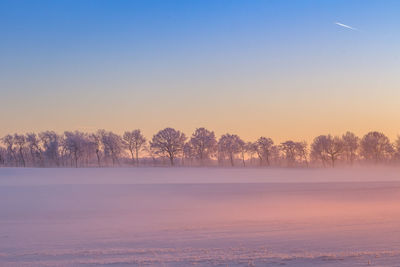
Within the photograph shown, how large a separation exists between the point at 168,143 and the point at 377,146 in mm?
46415

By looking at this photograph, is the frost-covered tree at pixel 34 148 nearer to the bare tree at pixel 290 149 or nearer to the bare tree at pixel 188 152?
the bare tree at pixel 188 152

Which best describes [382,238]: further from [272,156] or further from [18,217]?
→ [272,156]

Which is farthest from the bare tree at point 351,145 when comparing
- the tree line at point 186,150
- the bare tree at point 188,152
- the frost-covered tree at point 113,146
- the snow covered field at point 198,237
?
the snow covered field at point 198,237

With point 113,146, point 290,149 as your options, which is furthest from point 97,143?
point 290,149

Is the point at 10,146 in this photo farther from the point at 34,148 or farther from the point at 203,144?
the point at 203,144

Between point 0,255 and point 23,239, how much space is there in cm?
162

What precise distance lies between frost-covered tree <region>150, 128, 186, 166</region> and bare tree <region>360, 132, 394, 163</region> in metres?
42.1

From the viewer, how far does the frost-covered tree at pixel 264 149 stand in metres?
83.6

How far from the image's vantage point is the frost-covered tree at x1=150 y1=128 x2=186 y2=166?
7488 centimetres

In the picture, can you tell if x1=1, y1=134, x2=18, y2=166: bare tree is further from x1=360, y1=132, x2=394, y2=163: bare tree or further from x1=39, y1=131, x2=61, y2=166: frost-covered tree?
x1=360, y1=132, x2=394, y2=163: bare tree

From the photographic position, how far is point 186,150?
7706cm

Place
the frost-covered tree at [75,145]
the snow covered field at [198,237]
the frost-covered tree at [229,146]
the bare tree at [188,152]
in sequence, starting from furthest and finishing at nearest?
Answer: the frost-covered tree at [229,146]
the bare tree at [188,152]
the frost-covered tree at [75,145]
the snow covered field at [198,237]

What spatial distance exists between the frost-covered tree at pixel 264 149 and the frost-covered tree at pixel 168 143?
1869 centimetres

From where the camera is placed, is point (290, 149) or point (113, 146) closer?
point (113, 146)
